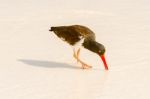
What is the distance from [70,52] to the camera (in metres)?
8.90

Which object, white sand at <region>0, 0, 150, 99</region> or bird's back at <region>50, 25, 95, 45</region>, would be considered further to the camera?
bird's back at <region>50, 25, 95, 45</region>

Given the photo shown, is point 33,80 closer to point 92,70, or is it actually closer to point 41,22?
point 92,70

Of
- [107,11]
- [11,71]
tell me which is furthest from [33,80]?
[107,11]

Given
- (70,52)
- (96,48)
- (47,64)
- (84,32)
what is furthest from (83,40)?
(70,52)

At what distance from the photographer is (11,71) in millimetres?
8156

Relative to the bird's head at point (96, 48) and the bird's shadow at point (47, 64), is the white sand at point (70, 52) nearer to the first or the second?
the bird's shadow at point (47, 64)

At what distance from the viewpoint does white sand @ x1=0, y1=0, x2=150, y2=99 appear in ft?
24.6

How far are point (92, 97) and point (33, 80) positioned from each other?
971 mm

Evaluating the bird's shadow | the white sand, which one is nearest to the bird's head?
the white sand

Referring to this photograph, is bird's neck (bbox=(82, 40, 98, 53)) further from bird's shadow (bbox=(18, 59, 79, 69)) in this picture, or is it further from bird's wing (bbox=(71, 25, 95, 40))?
bird's shadow (bbox=(18, 59, 79, 69))

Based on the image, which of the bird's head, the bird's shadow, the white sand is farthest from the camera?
the bird's shadow

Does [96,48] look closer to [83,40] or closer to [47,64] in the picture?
[83,40]

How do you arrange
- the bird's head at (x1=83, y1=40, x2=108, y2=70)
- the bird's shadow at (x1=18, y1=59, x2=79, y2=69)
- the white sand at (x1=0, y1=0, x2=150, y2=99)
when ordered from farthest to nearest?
the bird's shadow at (x1=18, y1=59, x2=79, y2=69)
the bird's head at (x1=83, y1=40, x2=108, y2=70)
the white sand at (x1=0, y1=0, x2=150, y2=99)

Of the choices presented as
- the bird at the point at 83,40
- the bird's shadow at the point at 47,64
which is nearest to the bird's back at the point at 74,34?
the bird at the point at 83,40
